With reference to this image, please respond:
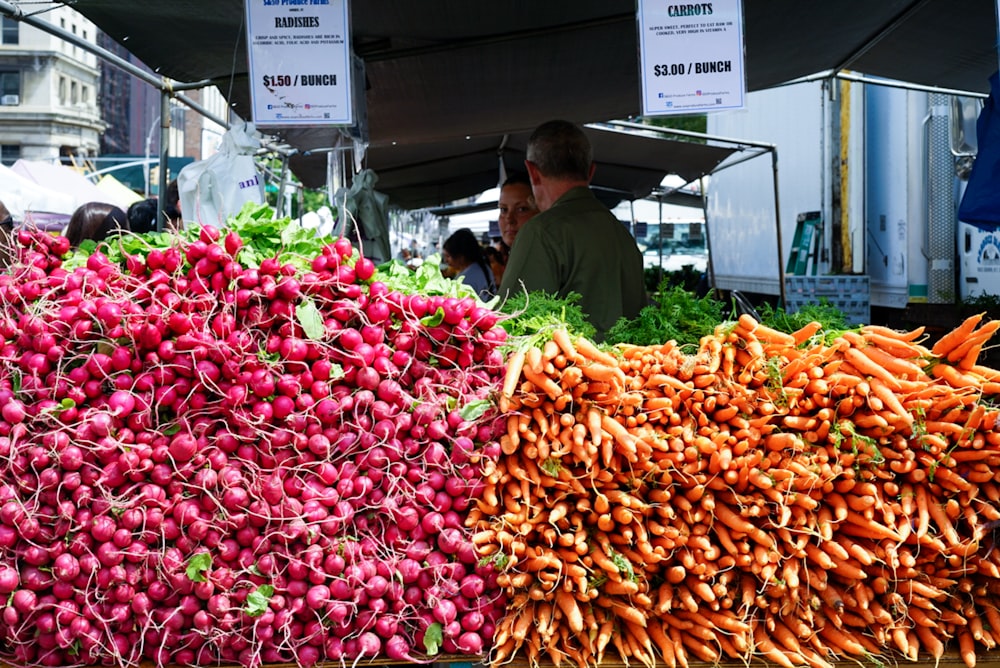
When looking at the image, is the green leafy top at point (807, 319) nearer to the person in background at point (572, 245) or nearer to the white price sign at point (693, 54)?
the person in background at point (572, 245)

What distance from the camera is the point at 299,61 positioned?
12.9 ft

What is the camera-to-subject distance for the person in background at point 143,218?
695cm

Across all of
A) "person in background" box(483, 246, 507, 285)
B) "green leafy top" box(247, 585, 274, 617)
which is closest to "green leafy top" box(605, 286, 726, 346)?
"green leafy top" box(247, 585, 274, 617)

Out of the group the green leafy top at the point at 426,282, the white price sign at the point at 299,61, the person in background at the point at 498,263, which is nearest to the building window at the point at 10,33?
the person in background at the point at 498,263

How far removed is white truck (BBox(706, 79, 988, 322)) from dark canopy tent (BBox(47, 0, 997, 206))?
105 cm

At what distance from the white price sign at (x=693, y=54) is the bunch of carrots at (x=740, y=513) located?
1.61 metres

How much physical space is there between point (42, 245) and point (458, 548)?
5.51 ft

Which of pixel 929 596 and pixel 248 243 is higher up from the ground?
pixel 248 243

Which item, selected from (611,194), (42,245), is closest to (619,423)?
(42,245)

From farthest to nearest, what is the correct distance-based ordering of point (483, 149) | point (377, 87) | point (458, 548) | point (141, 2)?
point (483, 149) < point (377, 87) < point (141, 2) < point (458, 548)

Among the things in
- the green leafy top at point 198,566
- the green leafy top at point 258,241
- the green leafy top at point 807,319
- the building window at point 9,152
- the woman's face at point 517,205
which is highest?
the building window at point 9,152

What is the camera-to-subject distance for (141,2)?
175 inches

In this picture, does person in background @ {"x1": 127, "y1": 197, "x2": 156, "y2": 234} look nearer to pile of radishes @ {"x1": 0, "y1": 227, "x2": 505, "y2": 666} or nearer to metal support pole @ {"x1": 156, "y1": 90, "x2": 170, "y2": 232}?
metal support pole @ {"x1": 156, "y1": 90, "x2": 170, "y2": 232}

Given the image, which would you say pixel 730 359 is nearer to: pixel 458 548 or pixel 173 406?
pixel 458 548
